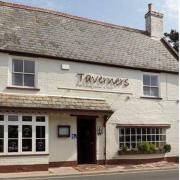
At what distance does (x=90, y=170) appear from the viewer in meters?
17.8

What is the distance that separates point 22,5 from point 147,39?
772cm

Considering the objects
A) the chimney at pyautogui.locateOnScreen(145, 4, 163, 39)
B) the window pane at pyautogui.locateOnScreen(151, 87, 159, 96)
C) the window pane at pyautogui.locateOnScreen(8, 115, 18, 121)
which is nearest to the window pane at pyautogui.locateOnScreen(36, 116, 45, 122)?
the window pane at pyautogui.locateOnScreen(8, 115, 18, 121)

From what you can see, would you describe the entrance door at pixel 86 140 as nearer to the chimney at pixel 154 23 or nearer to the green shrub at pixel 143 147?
the green shrub at pixel 143 147

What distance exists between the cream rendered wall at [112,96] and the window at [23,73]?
34 centimetres

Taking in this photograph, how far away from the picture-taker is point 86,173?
17.0m

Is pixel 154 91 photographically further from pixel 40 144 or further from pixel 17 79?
pixel 17 79

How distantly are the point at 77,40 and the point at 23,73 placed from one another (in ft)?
13.6

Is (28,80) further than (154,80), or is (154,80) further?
(154,80)

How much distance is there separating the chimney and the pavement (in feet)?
27.0

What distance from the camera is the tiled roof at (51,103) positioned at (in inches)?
680

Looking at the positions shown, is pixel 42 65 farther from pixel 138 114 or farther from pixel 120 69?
pixel 138 114

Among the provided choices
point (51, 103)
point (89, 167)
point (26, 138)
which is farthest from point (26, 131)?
point (89, 167)

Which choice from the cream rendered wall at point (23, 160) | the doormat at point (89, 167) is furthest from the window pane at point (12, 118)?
the doormat at point (89, 167)

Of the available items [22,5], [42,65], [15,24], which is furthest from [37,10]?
[42,65]
